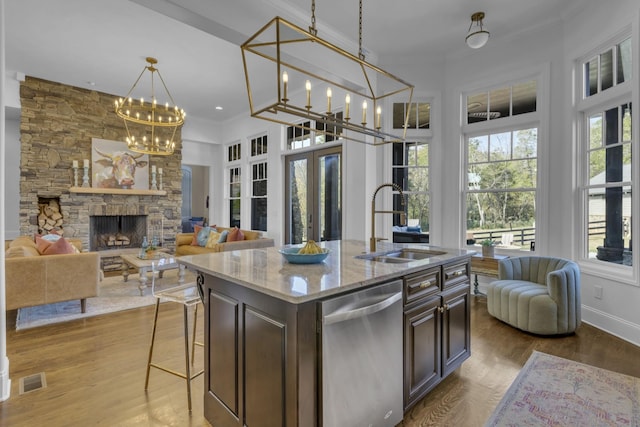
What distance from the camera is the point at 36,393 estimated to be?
2.24 metres

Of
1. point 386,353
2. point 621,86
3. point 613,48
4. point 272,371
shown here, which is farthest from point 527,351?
point 613,48

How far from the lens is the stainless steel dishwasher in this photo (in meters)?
1.48

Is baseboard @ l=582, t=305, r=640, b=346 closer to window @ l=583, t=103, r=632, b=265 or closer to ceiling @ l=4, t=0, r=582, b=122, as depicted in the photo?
window @ l=583, t=103, r=632, b=265

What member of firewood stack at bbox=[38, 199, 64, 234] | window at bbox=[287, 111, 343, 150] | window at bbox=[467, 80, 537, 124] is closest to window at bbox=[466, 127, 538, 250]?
window at bbox=[467, 80, 537, 124]

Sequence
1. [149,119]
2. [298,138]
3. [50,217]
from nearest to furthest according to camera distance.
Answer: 1. [50,217]
2. [298,138]
3. [149,119]

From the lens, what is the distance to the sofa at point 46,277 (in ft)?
11.1

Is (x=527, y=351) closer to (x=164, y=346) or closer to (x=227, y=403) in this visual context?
(x=227, y=403)

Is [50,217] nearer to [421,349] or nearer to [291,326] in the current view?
[291,326]

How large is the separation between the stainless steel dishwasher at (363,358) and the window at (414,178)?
10.9ft

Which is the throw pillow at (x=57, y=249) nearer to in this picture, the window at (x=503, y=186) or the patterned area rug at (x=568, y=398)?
the patterned area rug at (x=568, y=398)

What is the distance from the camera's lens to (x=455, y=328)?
239 cm

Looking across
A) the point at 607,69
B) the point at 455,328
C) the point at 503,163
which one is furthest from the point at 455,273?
the point at 607,69

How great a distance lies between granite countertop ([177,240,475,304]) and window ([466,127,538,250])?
2.40 m

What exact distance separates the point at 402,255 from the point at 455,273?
1.51 ft
